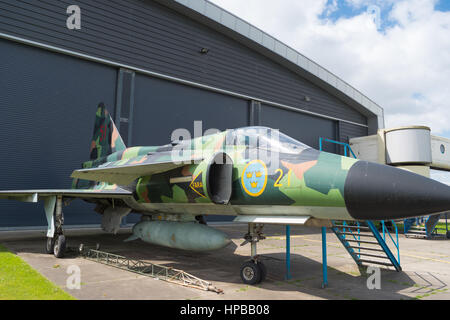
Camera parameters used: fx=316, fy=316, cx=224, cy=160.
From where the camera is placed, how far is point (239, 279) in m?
5.83

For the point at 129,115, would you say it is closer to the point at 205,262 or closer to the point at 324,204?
the point at 205,262

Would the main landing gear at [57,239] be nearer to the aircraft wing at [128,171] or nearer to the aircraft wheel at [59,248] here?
the aircraft wheel at [59,248]

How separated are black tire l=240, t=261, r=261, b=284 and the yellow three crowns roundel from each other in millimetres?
1299

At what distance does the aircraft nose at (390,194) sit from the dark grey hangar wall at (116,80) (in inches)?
499

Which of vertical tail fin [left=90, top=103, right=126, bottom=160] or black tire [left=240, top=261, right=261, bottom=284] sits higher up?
vertical tail fin [left=90, top=103, right=126, bottom=160]

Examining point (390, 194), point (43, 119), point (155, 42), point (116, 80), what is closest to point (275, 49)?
point (155, 42)

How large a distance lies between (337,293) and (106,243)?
26.0ft

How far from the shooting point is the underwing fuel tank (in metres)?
5.86

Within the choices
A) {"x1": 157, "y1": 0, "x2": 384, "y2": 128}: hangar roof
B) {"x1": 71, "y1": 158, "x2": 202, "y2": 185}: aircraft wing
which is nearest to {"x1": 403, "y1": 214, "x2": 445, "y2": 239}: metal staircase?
{"x1": 157, "y1": 0, "x2": 384, "y2": 128}: hangar roof

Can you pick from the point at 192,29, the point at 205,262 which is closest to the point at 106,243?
the point at 205,262

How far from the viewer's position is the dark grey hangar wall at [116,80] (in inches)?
507

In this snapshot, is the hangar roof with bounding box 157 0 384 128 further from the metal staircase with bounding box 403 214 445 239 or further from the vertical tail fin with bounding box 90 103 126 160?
the metal staircase with bounding box 403 214 445 239

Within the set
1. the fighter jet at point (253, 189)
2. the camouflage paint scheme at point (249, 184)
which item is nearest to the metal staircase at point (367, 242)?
the fighter jet at point (253, 189)

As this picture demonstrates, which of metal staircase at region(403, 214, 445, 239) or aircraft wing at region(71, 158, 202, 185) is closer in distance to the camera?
aircraft wing at region(71, 158, 202, 185)
